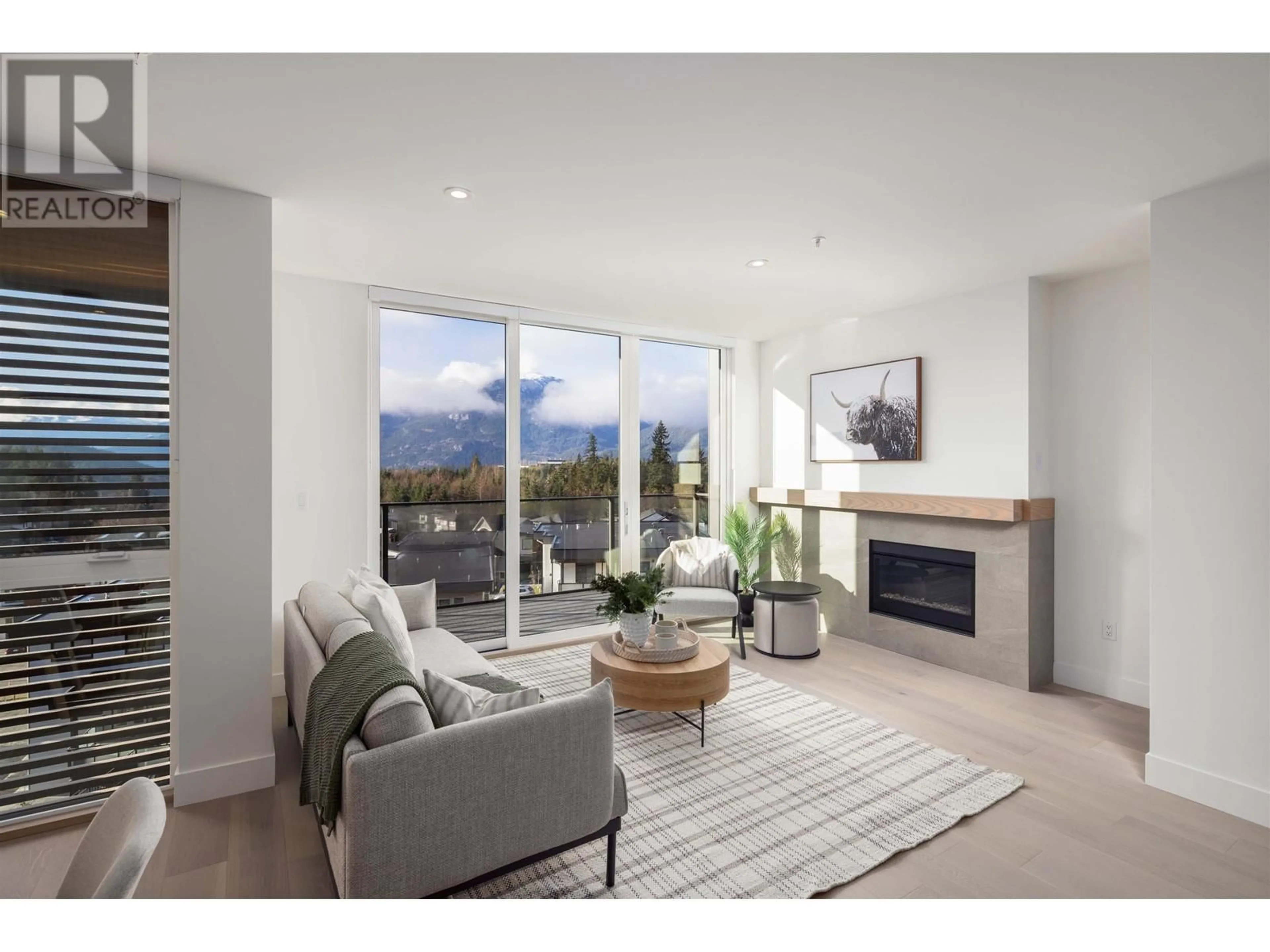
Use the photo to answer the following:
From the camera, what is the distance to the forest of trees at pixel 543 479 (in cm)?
438

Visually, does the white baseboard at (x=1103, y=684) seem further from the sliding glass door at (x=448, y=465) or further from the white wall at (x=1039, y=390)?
the sliding glass door at (x=448, y=465)

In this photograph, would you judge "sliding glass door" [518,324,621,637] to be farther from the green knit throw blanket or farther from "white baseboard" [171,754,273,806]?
the green knit throw blanket

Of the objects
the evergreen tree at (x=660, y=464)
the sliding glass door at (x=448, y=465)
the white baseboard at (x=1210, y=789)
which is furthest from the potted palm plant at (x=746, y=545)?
the white baseboard at (x=1210, y=789)

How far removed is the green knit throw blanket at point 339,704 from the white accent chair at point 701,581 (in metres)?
2.65

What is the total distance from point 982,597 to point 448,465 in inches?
146

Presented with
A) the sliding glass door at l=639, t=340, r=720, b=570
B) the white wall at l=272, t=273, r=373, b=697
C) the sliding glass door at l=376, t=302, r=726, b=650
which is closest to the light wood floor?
the white wall at l=272, t=273, r=373, b=697

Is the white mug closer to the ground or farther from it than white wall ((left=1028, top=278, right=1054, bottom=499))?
closer to the ground

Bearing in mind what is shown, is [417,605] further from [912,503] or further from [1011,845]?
[912,503]

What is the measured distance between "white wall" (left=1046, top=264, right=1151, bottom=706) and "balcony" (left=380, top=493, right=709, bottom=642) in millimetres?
2906

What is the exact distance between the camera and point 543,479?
4.91 meters

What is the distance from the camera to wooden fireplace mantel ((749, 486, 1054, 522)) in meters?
3.95

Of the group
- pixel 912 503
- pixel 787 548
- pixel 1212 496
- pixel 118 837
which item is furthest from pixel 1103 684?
pixel 118 837

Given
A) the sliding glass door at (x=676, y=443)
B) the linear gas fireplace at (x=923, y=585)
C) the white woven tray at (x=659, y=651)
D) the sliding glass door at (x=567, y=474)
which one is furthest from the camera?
the sliding glass door at (x=676, y=443)
